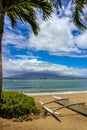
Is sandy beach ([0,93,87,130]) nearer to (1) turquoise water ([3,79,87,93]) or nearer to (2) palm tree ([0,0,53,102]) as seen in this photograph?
(2) palm tree ([0,0,53,102])

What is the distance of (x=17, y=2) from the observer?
12.8 meters

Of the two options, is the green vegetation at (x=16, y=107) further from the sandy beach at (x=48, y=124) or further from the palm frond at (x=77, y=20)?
the palm frond at (x=77, y=20)

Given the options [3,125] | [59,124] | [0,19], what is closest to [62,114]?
[59,124]

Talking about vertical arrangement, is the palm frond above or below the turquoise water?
above

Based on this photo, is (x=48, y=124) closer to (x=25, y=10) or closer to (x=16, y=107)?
(x=16, y=107)

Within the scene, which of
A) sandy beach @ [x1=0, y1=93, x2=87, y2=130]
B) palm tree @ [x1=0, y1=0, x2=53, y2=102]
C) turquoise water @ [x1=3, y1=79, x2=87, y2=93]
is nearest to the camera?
sandy beach @ [x1=0, y1=93, x2=87, y2=130]

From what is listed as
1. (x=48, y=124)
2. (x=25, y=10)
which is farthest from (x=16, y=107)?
(x=25, y=10)

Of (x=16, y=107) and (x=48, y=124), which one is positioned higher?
A: (x=16, y=107)

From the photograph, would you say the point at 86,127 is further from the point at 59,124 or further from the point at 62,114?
the point at 62,114

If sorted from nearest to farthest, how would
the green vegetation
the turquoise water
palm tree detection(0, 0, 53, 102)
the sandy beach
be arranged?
the sandy beach → the green vegetation → palm tree detection(0, 0, 53, 102) → the turquoise water

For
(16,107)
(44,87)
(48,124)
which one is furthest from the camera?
(44,87)

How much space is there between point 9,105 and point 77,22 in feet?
20.8

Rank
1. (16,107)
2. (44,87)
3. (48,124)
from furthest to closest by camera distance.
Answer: (44,87), (16,107), (48,124)

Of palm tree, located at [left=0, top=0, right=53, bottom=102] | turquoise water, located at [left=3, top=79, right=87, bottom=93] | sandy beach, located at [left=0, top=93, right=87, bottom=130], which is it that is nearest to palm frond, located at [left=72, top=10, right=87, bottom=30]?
palm tree, located at [left=0, top=0, right=53, bottom=102]
